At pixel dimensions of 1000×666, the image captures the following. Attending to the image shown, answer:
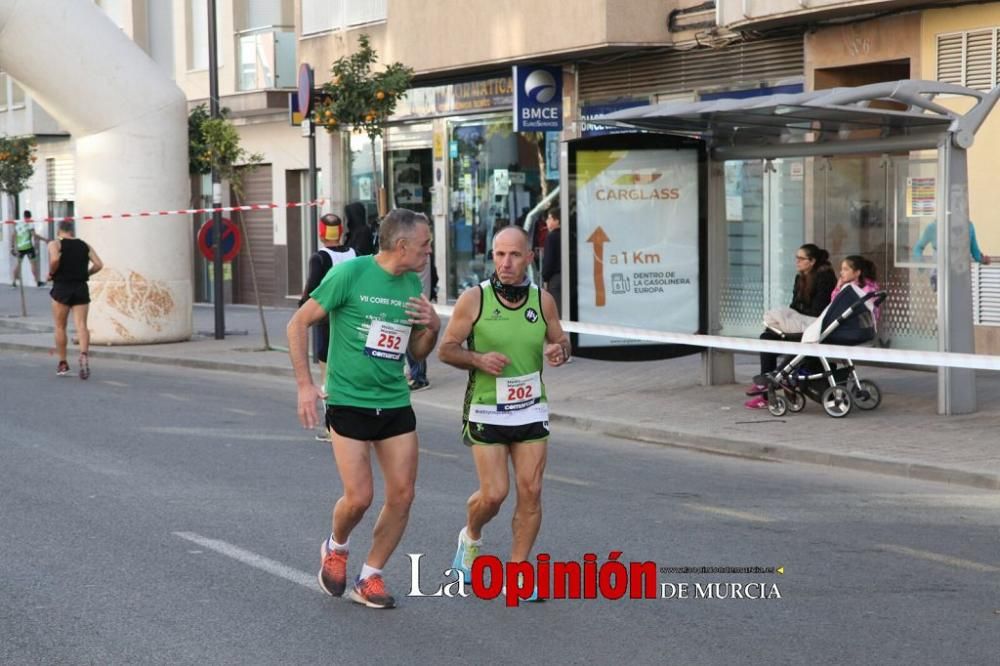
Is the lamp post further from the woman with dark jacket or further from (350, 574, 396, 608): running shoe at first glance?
(350, 574, 396, 608): running shoe

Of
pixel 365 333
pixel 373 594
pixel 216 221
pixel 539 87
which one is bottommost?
pixel 373 594

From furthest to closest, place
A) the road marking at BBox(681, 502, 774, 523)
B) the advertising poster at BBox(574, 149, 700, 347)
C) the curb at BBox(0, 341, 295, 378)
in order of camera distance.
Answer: the curb at BBox(0, 341, 295, 378)
the advertising poster at BBox(574, 149, 700, 347)
the road marking at BBox(681, 502, 774, 523)

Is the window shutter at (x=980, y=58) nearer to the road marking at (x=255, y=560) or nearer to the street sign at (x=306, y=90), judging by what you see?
the street sign at (x=306, y=90)

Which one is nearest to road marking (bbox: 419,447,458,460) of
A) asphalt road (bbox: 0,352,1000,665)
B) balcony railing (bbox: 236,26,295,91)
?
asphalt road (bbox: 0,352,1000,665)

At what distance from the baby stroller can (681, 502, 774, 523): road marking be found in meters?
Result: 3.95

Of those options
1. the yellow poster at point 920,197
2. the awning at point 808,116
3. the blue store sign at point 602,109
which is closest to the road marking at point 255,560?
the awning at point 808,116

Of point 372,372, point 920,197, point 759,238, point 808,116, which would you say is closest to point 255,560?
point 372,372

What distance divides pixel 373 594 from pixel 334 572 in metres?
0.24

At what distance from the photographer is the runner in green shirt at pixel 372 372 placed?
7.30 meters

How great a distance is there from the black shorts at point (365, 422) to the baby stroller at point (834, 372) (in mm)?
7064

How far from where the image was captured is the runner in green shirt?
7305 mm

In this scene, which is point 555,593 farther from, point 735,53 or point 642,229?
point 735,53

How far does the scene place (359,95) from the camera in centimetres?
2120

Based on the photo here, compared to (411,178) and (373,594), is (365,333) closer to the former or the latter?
(373,594)
